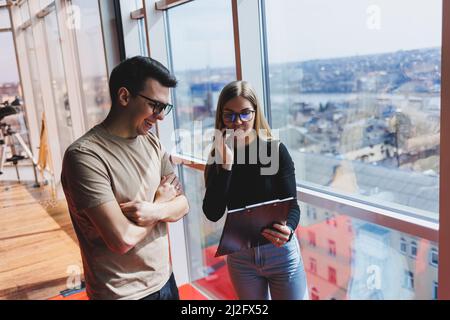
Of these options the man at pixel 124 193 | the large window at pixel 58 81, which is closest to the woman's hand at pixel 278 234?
the man at pixel 124 193

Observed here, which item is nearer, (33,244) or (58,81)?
(33,244)

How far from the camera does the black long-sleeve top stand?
1.65 m

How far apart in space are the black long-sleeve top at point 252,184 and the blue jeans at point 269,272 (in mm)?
146

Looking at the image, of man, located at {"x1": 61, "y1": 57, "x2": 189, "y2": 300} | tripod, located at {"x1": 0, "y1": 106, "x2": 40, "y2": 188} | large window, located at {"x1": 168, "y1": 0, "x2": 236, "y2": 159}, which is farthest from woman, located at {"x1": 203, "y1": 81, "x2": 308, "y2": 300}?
tripod, located at {"x1": 0, "y1": 106, "x2": 40, "y2": 188}

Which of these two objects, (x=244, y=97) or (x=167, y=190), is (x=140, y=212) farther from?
(x=244, y=97)

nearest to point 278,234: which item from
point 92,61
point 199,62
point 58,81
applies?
point 199,62

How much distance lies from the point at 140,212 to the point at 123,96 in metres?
0.40

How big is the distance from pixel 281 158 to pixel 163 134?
1.90m

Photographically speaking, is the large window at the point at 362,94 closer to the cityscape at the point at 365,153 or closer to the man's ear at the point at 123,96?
the cityscape at the point at 365,153

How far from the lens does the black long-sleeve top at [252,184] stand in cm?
165

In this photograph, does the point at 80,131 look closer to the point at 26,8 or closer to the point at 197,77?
the point at 26,8

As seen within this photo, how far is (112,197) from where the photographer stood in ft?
4.18
